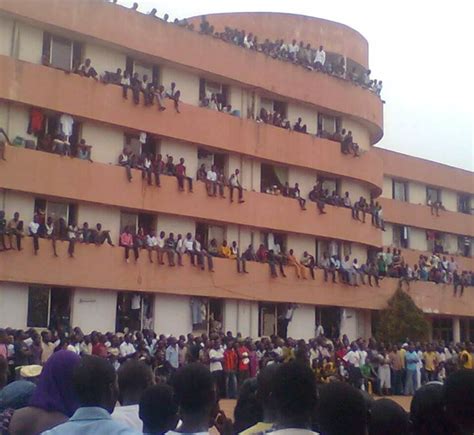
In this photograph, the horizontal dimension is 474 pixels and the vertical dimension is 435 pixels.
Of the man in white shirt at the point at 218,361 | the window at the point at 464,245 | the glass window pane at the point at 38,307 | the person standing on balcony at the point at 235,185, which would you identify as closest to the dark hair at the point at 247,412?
the man in white shirt at the point at 218,361

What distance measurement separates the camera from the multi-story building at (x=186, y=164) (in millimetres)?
20250

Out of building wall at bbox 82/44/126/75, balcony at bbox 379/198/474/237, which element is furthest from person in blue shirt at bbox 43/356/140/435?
balcony at bbox 379/198/474/237

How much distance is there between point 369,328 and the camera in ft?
95.1

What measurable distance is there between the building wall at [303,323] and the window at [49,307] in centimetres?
828

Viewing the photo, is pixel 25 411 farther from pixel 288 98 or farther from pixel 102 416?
pixel 288 98

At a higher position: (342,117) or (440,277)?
(342,117)

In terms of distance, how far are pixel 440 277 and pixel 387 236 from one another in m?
3.52

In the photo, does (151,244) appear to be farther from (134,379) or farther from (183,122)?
(134,379)

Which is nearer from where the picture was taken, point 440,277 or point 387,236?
point 440,277

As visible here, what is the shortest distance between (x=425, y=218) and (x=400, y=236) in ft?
5.57

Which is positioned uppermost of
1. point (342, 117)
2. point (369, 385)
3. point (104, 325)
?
point (342, 117)

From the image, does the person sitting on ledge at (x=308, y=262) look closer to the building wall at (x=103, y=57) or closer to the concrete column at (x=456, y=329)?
the building wall at (x=103, y=57)

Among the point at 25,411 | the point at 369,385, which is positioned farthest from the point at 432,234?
the point at 25,411

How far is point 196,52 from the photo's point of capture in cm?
2417
